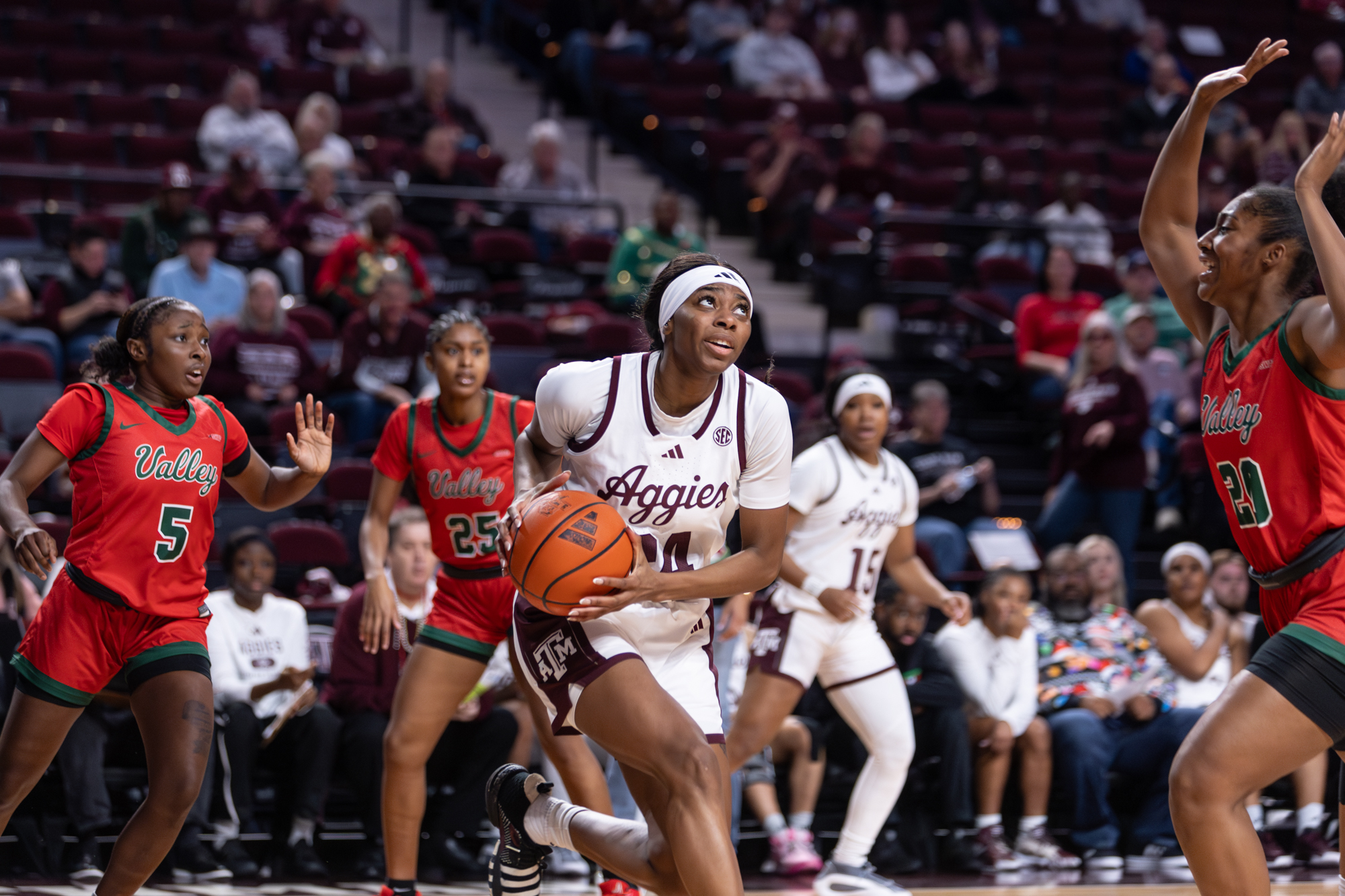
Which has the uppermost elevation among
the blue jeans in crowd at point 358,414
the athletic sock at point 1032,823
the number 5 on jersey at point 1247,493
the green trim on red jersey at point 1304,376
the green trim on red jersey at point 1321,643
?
the blue jeans in crowd at point 358,414

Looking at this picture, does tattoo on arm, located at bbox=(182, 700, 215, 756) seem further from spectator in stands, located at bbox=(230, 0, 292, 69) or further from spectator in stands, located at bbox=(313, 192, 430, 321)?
spectator in stands, located at bbox=(230, 0, 292, 69)

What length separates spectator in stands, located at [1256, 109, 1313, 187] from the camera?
13.2m

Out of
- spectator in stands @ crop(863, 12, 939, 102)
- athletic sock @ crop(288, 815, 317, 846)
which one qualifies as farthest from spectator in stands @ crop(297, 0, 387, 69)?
athletic sock @ crop(288, 815, 317, 846)

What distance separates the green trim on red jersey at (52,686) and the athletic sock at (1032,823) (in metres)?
4.38

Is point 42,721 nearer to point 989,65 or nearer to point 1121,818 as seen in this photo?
point 1121,818

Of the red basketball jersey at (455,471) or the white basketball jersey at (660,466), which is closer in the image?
the white basketball jersey at (660,466)

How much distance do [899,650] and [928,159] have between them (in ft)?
25.7

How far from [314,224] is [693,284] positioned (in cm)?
719

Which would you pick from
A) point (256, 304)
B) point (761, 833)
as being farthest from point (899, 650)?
point (256, 304)

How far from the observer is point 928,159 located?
45.8ft

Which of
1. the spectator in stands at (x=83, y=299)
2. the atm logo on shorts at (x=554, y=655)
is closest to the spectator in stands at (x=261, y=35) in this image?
the spectator in stands at (x=83, y=299)

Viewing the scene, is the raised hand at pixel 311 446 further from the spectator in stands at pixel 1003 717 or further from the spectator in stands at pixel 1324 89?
the spectator in stands at pixel 1324 89

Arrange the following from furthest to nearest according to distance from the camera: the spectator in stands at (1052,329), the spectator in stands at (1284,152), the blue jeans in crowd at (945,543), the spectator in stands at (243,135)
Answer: the spectator in stands at (1284,152) → the spectator in stands at (243,135) → the spectator in stands at (1052,329) → the blue jeans in crowd at (945,543)

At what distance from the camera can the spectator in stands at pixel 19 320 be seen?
8.74m
